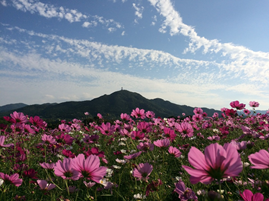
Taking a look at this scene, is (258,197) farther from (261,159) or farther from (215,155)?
(215,155)

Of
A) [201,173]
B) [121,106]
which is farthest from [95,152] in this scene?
[121,106]

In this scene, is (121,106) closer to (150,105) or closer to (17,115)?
(150,105)

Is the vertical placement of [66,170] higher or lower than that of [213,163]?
lower

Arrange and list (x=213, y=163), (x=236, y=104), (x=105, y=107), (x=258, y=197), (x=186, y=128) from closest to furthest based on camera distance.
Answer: (x=213, y=163) < (x=258, y=197) < (x=186, y=128) < (x=236, y=104) < (x=105, y=107)

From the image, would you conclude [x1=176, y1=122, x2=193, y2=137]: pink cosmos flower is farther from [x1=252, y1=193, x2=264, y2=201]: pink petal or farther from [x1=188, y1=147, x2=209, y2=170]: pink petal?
[x1=188, y1=147, x2=209, y2=170]: pink petal

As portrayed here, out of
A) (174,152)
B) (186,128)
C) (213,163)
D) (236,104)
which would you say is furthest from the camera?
(236,104)

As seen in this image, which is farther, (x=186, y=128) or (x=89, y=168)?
(x=186, y=128)

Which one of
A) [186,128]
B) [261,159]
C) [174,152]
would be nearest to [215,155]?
[261,159]

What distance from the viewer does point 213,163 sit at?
26.8 inches

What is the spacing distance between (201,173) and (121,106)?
12739cm

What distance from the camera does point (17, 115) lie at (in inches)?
88.2

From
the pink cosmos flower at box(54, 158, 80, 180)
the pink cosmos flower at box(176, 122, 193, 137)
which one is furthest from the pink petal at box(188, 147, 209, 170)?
the pink cosmos flower at box(176, 122, 193, 137)

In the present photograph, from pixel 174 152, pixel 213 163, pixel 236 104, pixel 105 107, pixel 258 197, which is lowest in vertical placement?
pixel 105 107

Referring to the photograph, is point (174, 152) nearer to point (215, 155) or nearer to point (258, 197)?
point (258, 197)
